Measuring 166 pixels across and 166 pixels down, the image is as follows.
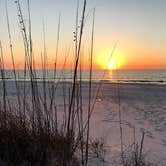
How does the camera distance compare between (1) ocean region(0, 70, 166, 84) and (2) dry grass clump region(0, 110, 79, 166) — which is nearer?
(2) dry grass clump region(0, 110, 79, 166)

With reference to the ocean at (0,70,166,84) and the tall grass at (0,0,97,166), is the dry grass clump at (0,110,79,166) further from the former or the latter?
the ocean at (0,70,166,84)

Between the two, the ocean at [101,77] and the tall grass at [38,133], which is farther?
the ocean at [101,77]

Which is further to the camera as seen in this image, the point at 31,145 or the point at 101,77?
the point at 101,77

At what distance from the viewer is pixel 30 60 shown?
1964 mm

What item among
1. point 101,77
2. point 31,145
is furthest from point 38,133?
point 101,77

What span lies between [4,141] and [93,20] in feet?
2.96

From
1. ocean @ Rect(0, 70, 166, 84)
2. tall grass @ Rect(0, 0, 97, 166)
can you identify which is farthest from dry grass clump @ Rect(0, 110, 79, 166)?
ocean @ Rect(0, 70, 166, 84)

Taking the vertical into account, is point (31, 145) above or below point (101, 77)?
below

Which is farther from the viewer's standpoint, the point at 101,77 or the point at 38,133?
the point at 101,77

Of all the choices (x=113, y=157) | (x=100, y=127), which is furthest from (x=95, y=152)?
(x=100, y=127)

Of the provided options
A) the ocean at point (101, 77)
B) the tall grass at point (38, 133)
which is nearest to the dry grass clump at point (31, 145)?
the tall grass at point (38, 133)

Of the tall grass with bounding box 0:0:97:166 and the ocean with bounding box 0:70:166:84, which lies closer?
the tall grass with bounding box 0:0:97:166

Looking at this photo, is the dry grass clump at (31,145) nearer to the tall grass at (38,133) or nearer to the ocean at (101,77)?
the tall grass at (38,133)

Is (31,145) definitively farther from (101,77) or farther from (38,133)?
(101,77)
